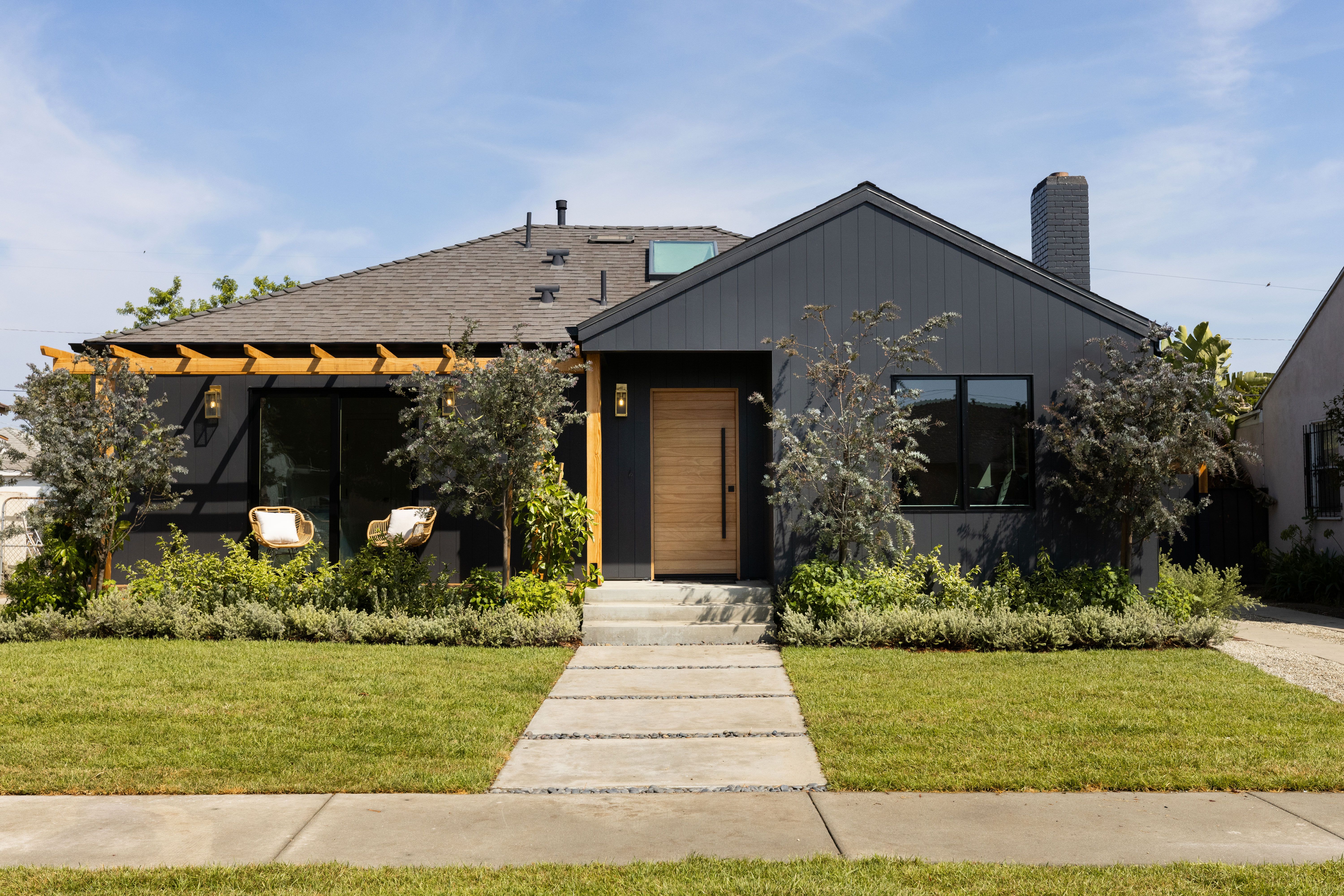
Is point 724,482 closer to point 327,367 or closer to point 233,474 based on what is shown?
point 327,367

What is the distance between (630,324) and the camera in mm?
9781

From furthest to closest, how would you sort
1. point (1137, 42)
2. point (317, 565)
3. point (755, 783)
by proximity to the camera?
point (1137, 42)
point (317, 565)
point (755, 783)

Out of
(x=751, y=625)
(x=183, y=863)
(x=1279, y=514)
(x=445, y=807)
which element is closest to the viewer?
(x=183, y=863)

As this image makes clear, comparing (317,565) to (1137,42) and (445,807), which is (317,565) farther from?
(1137,42)

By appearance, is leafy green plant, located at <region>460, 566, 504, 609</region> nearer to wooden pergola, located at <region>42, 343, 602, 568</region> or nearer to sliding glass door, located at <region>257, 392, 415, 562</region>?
wooden pergola, located at <region>42, 343, 602, 568</region>

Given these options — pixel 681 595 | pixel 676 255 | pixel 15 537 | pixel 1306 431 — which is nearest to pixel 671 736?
pixel 681 595

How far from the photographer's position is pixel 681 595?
9609 millimetres

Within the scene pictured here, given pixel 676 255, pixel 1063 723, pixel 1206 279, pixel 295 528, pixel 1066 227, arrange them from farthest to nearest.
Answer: pixel 1206 279 < pixel 676 255 < pixel 1066 227 < pixel 295 528 < pixel 1063 723

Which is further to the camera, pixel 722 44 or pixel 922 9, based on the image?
pixel 722 44

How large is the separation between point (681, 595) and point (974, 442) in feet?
11.5

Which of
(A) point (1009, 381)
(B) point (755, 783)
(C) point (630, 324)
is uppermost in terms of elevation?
(C) point (630, 324)

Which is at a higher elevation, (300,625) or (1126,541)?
(1126,541)

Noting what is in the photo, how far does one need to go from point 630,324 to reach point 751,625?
3.36 meters

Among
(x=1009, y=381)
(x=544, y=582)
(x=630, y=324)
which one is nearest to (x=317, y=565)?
(x=544, y=582)
